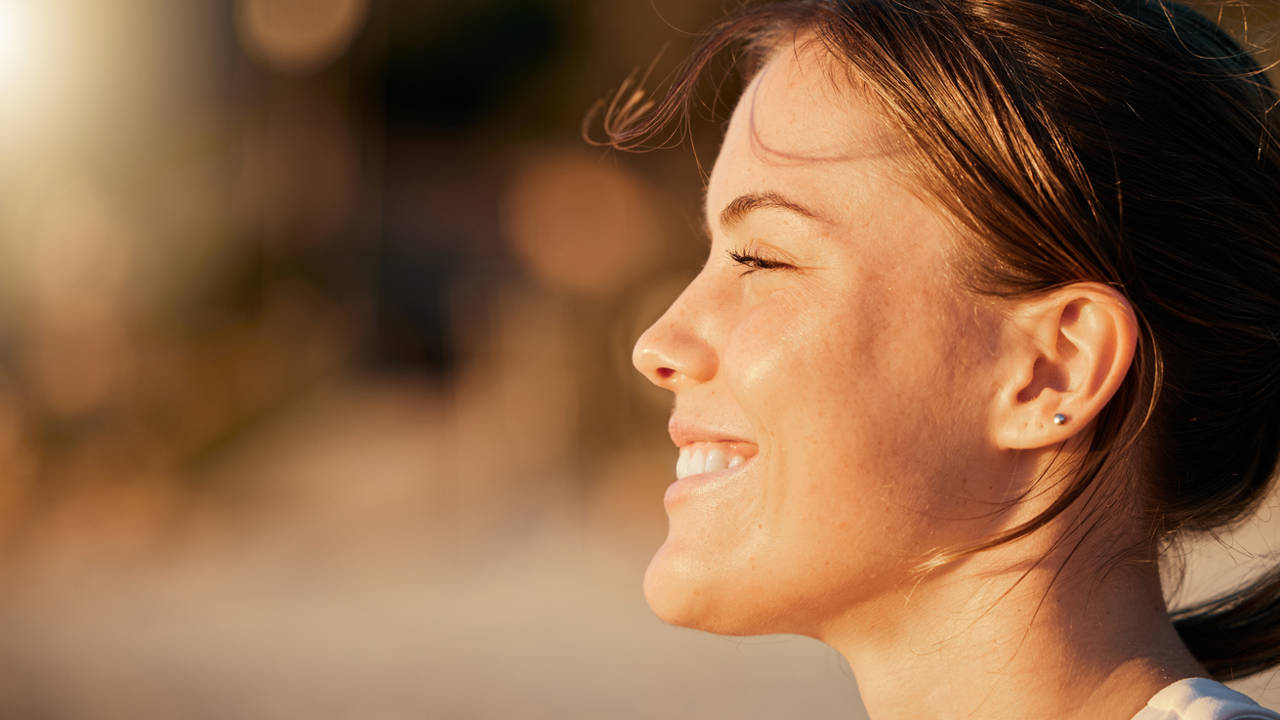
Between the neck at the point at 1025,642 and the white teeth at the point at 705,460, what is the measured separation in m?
0.33

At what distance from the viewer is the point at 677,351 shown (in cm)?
199

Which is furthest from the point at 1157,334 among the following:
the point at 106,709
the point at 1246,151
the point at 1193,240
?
the point at 106,709

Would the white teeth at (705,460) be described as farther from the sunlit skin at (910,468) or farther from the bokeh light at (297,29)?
the bokeh light at (297,29)

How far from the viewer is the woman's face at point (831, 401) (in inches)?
70.2

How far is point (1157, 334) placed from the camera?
184cm

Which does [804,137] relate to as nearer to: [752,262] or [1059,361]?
[752,262]

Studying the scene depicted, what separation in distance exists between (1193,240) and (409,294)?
39.1ft

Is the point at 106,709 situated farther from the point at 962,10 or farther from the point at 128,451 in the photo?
the point at 962,10

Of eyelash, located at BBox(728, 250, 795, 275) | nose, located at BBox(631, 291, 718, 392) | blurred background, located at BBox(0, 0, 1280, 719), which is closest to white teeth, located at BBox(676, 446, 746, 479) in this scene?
nose, located at BBox(631, 291, 718, 392)

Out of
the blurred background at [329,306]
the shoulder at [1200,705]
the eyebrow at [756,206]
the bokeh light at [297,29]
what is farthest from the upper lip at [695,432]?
the bokeh light at [297,29]

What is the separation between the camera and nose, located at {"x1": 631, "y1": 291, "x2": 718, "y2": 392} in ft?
6.51

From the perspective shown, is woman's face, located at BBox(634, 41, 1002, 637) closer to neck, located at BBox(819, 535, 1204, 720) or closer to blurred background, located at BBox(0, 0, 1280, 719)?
neck, located at BBox(819, 535, 1204, 720)

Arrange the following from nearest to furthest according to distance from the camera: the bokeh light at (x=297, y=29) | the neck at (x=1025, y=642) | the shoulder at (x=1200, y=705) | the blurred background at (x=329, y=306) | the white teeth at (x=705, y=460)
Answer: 1. the shoulder at (x=1200, y=705)
2. the neck at (x=1025, y=642)
3. the white teeth at (x=705, y=460)
4. the blurred background at (x=329, y=306)
5. the bokeh light at (x=297, y=29)

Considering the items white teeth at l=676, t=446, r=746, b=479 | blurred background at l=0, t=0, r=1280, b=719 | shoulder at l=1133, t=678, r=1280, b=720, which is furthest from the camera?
blurred background at l=0, t=0, r=1280, b=719
